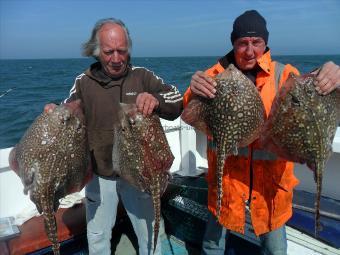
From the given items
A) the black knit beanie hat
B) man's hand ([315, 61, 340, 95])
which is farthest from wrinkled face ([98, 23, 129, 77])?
man's hand ([315, 61, 340, 95])

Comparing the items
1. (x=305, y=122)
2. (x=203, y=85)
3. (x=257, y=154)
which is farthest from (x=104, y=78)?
(x=305, y=122)

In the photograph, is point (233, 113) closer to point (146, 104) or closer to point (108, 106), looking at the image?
point (146, 104)

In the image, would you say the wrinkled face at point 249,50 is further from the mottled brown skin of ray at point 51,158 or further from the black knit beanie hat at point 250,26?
the mottled brown skin of ray at point 51,158

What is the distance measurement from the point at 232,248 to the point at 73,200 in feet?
7.75

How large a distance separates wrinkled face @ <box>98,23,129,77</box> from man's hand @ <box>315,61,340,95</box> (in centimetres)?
185

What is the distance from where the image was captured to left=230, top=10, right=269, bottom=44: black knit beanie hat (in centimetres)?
307

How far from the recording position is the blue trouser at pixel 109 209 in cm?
379

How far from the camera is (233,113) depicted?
2939mm

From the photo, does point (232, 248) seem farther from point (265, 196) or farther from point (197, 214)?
point (265, 196)

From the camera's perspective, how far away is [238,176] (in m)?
3.29

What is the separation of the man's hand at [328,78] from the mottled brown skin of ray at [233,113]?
49cm

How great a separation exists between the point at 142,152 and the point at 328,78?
1652 millimetres

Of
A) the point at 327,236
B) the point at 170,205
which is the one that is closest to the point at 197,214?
the point at 170,205

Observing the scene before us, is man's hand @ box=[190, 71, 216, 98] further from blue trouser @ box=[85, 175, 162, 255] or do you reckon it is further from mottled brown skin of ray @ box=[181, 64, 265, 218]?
blue trouser @ box=[85, 175, 162, 255]
